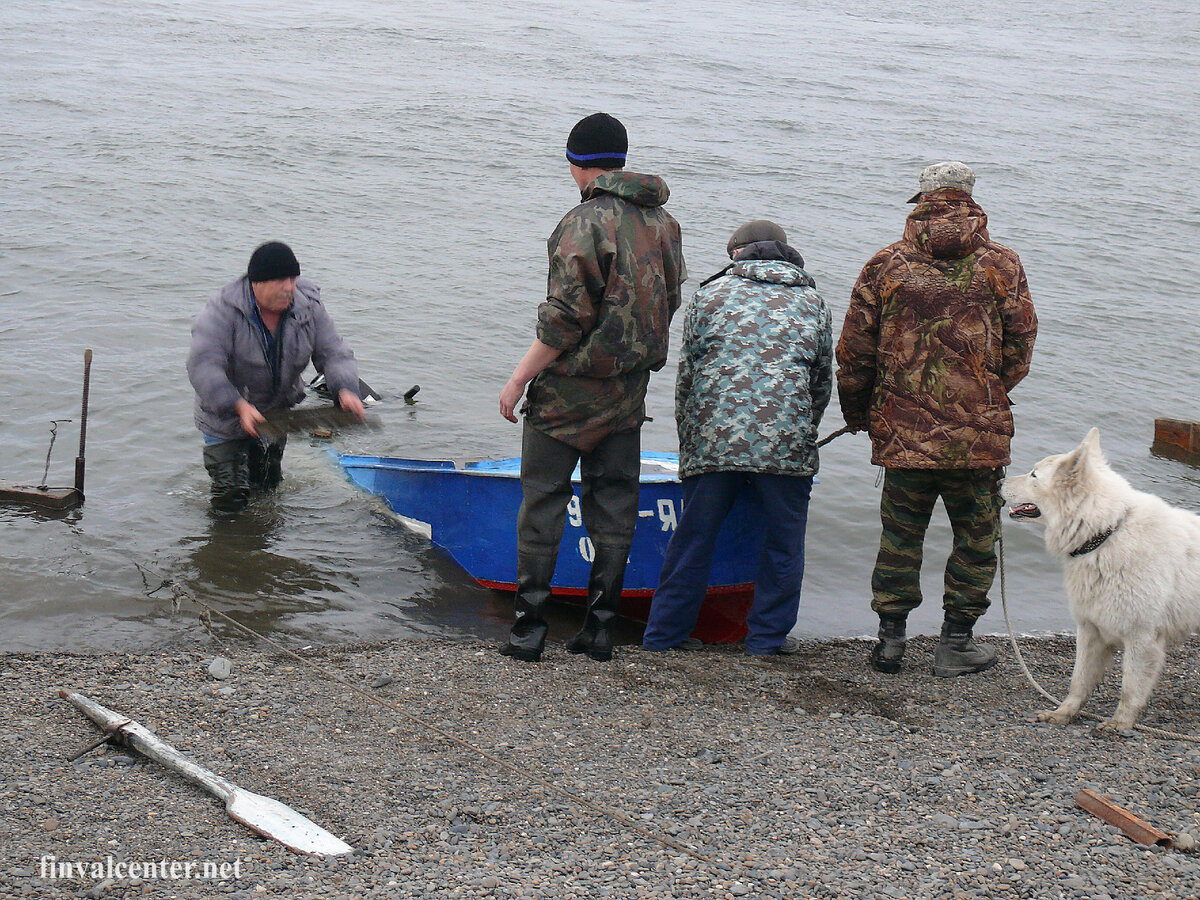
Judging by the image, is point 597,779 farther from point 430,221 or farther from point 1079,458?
point 430,221

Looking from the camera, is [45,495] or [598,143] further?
[45,495]

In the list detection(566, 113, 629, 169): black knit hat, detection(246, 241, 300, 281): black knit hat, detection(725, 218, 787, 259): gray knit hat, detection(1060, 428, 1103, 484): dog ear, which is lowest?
detection(1060, 428, 1103, 484): dog ear

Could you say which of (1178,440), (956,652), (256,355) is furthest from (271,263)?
(1178,440)

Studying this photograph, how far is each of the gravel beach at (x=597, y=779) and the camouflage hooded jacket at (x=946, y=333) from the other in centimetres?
127

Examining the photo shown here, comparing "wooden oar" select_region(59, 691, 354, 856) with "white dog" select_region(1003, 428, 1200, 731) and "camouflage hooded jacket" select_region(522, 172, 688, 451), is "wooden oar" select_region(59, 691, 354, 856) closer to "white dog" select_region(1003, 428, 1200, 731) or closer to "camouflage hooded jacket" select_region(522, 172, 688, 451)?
"camouflage hooded jacket" select_region(522, 172, 688, 451)

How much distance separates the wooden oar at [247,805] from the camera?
3643 mm

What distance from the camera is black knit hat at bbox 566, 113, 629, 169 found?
4.80m

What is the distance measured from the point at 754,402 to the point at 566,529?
1.52 meters

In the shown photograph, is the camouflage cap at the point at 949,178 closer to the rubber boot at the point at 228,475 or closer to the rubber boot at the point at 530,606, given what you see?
the rubber boot at the point at 530,606

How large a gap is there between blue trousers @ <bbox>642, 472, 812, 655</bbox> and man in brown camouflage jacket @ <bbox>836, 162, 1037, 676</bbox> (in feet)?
1.62

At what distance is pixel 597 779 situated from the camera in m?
4.27

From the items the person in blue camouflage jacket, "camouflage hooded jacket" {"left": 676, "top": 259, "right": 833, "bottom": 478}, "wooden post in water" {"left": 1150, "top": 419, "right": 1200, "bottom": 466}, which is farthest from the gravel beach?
"wooden post in water" {"left": 1150, "top": 419, "right": 1200, "bottom": 466}

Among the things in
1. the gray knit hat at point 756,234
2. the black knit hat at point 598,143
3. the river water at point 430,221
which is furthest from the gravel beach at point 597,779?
the black knit hat at point 598,143

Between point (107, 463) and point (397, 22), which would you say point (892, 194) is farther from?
point (397, 22)
